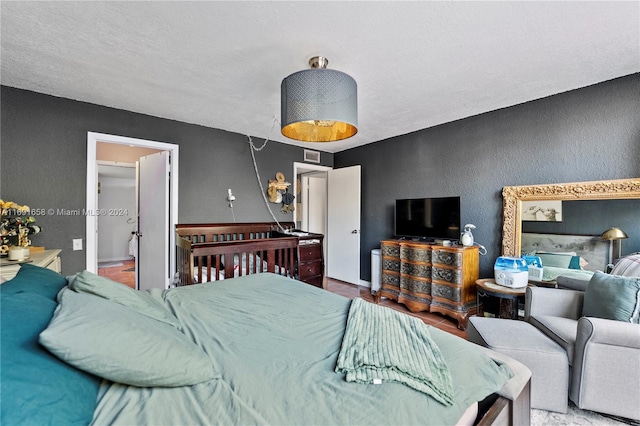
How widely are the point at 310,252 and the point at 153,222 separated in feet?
6.86

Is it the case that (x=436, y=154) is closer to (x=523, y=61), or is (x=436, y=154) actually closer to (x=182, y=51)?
(x=523, y=61)

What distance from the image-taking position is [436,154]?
372 cm

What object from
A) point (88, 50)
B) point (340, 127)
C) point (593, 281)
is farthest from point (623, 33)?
point (88, 50)

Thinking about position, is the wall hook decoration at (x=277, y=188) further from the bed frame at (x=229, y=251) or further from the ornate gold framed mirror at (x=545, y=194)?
the ornate gold framed mirror at (x=545, y=194)

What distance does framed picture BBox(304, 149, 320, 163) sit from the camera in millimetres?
4824

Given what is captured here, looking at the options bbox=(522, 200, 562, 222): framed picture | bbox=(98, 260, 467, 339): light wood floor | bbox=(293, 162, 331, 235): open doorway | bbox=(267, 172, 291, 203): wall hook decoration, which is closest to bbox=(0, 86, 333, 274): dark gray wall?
bbox=(267, 172, 291, 203): wall hook decoration

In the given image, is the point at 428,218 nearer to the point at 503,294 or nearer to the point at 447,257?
the point at 447,257

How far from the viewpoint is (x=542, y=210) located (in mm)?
2822

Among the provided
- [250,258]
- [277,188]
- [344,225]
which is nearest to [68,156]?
[250,258]

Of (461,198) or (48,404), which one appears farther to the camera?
(461,198)

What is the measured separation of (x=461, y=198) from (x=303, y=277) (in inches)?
86.5

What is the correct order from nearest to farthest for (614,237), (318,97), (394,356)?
(394,356)
(318,97)
(614,237)

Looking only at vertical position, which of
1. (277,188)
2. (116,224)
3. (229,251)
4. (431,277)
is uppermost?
(277,188)

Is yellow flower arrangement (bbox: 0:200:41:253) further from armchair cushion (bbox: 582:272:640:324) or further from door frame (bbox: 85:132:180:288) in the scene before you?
armchair cushion (bbox: 582:272:640:324)
